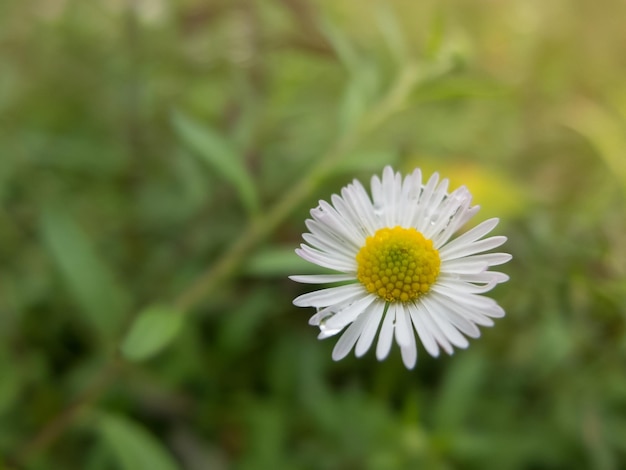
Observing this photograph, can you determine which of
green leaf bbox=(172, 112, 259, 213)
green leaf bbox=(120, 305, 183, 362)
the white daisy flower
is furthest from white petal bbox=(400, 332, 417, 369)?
green leaf bbox=(172, 112, 259, 213)

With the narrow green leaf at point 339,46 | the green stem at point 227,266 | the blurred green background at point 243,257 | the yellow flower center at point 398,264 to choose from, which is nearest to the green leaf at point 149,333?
the blurred green background at point 243,257

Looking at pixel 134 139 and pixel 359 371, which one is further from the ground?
pixel 134 139

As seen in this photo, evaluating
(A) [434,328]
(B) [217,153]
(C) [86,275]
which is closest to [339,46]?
(B) [217,153]

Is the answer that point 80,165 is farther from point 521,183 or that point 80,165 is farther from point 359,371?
point 521,183

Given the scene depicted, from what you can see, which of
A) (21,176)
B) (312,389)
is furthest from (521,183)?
(21,176)

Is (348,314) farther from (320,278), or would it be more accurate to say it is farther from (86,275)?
(86,275)

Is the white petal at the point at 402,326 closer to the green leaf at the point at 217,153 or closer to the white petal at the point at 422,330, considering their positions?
the white petal at the point at 422,330

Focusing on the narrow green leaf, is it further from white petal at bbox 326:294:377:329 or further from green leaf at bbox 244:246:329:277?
white petal at bbox 326:294:377:329
